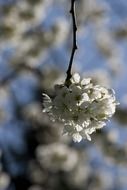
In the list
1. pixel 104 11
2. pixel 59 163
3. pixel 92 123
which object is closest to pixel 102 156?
pixel 59 163

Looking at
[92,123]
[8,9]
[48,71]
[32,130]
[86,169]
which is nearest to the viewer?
[92,123]

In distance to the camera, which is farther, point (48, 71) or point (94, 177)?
point (94, 177)

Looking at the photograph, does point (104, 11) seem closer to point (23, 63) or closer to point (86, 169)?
point (23, 63)

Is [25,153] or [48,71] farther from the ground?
[25,153]

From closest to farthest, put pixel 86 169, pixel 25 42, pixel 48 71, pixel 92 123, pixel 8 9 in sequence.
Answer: pixel 92 123 < pixel 8 9 < pixel 25 42 < pixel 48 71 < pixel 86 169

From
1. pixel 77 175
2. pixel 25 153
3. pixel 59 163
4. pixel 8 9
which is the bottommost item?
pixel 59 163

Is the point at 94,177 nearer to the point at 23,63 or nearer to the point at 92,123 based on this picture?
the point at 23,63

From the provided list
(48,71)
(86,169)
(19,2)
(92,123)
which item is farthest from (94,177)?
(92,123)
